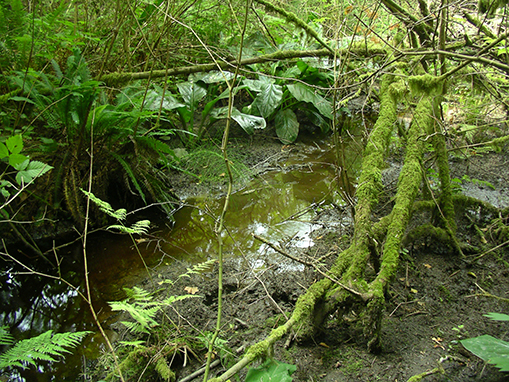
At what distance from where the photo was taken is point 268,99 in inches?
192

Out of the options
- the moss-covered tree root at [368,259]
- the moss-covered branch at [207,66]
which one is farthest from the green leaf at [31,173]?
the moss-covered branch at [207,66]

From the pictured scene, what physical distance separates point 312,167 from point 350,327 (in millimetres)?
2825

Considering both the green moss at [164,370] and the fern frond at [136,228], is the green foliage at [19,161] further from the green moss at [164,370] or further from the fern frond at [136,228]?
the green moss at [164,370]

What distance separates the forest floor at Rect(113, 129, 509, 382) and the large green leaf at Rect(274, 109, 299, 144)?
233cm

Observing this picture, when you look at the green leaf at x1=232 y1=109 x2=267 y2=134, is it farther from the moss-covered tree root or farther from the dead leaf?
the dead leaf

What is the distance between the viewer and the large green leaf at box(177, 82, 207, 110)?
4.55 m

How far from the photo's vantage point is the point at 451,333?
5.69 feet

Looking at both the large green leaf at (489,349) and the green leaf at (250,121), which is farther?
the green leaf at (250,121)

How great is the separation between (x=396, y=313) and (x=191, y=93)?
12.4 feet

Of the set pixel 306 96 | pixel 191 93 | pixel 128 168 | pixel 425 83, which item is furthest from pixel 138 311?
pixel 306 96

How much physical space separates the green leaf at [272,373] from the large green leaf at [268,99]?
402cm

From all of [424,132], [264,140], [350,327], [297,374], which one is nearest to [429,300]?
[350,327]

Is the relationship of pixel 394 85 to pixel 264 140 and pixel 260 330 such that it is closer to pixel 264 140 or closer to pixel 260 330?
pixel 260 330

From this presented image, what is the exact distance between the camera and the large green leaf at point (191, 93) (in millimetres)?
4547
